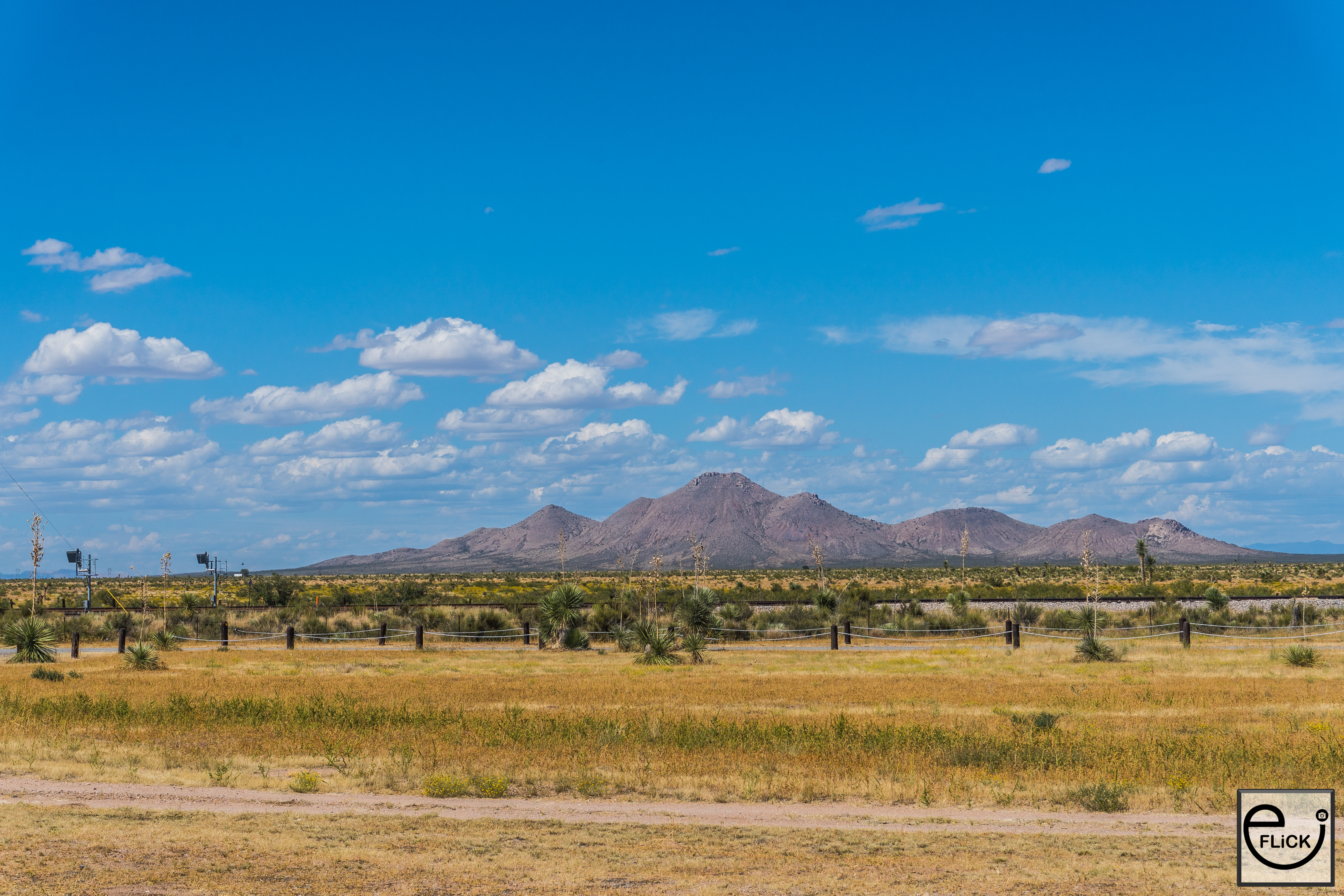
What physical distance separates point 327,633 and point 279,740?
27.9 m

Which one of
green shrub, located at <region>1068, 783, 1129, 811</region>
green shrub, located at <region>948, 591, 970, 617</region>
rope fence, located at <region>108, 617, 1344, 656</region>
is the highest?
green shrub, located at <region>1068, 783, 1129, 811</region>

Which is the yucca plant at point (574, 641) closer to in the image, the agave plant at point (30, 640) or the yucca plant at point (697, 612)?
the yucca plant at point (697, 612)

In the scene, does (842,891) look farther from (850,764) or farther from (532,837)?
(850,764)

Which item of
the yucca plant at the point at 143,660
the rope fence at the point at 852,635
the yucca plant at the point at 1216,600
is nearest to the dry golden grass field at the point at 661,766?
the yucca plant at the point at 143,660

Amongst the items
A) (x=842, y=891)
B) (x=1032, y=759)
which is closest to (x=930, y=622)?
(x=1032, y=759)

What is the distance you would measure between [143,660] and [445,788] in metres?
19.8

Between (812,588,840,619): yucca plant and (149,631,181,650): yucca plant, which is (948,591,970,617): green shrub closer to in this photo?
(812,588,840,619): yucca plant

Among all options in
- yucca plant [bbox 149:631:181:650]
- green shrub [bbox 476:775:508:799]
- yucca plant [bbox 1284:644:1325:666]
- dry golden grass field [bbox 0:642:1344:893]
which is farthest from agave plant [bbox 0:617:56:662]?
yucca plant [bbox 1284:644:1325:666]

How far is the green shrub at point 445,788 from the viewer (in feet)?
41.9

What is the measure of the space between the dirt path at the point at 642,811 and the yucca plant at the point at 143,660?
1688 cm

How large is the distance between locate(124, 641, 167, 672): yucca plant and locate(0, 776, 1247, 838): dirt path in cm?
1688

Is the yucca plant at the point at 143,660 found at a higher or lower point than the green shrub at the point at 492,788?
lower

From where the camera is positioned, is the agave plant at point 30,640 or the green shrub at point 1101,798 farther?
the agave plant at point 30,640

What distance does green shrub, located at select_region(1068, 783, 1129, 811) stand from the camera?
11.8 metres
